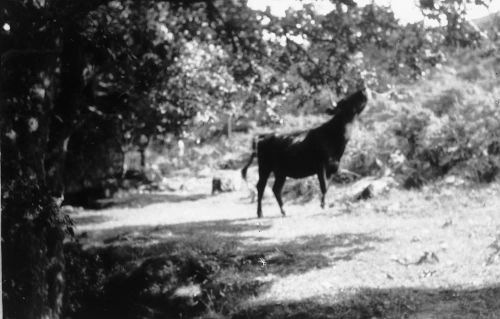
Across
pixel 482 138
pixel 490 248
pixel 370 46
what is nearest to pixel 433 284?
pixel 490 248

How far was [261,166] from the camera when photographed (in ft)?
45.4

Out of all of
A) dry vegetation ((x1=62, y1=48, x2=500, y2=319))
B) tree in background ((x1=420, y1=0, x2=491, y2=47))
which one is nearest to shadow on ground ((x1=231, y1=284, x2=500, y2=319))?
dry vegetation ((x1=62, y1=48, x2=500, y2=319))

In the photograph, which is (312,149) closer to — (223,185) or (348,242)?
(348,242)

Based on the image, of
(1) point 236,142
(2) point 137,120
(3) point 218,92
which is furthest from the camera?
(1) point 236,142

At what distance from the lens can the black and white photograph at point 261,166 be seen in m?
6.65

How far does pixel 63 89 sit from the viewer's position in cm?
1106

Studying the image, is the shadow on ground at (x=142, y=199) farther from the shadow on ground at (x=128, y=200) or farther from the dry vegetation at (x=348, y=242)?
the dry vegetation at (x=348, y=242)

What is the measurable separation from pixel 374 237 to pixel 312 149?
3772 mm

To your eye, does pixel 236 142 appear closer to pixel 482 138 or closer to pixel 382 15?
pixel 482 138

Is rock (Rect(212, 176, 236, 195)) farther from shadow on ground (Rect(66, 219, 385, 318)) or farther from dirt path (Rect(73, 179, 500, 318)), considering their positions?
shadow on ground (Rect(66, 219, 385, 318))

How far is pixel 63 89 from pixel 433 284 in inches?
299

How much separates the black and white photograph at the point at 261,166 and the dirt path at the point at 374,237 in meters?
0.05

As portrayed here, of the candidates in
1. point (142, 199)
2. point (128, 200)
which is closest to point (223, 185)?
point (142, 199)

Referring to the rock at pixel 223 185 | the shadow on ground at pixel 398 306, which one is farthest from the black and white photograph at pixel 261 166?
the rock at pixel 223 185
